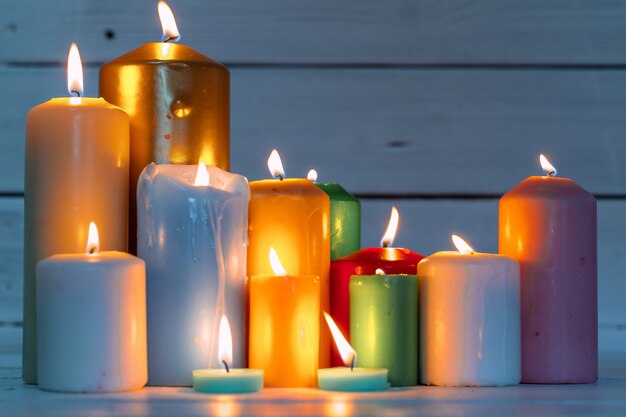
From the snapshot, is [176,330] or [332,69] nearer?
[176,330]

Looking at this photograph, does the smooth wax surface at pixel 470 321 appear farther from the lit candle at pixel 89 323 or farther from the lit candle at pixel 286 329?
the lit candle at pixel 89 323

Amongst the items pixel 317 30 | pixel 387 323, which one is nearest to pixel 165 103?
pixel 387 323

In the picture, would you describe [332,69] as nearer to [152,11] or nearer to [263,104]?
[263,104]

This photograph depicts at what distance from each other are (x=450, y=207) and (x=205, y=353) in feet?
2.32

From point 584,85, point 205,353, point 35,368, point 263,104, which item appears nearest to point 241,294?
point 205,353

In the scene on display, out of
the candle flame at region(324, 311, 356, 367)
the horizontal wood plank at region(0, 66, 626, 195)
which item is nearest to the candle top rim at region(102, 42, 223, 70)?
the candle flame at region(324, 311, 356, 367)

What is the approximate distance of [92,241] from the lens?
2.10 feet

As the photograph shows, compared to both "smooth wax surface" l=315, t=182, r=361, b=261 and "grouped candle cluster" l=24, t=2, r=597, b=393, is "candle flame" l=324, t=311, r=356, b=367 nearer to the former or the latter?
"grouped candle cluster" l=24, t=2, r=597, b=393

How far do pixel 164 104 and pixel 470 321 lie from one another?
27 cm

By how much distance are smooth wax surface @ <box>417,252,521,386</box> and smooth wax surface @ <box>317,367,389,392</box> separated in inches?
1.9

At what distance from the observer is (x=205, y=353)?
0.65 metres

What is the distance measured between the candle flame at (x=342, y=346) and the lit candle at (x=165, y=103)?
16 centimetres

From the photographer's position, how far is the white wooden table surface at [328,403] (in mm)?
547

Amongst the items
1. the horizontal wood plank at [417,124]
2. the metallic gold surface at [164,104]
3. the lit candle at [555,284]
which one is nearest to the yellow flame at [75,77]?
the metallic gold surface at [164,104]
